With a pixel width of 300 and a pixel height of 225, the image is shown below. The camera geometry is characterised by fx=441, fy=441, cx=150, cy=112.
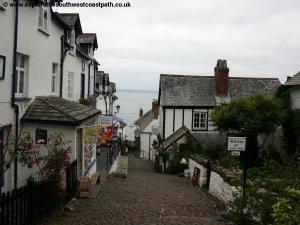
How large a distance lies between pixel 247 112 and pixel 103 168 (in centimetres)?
1130

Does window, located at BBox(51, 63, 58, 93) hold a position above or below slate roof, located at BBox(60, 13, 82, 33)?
below

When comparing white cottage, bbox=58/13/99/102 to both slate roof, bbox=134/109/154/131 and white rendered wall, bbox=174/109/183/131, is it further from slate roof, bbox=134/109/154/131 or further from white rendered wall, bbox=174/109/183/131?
slate roof, bbox=134/109/154/131

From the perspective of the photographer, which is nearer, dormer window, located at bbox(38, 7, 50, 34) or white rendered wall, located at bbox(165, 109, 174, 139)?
dormer window, located at bbox(38, 7, 50, 34)

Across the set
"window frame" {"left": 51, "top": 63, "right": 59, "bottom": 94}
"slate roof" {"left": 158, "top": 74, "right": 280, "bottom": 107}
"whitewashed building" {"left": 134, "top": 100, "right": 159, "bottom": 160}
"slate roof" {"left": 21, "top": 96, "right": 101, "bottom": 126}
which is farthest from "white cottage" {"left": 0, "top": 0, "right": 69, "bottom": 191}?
"whitewashed building" {"left": 134, "top": 100, "right": 159, "bottom": 160}

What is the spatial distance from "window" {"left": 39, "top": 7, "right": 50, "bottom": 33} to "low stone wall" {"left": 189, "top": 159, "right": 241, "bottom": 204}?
319 inches

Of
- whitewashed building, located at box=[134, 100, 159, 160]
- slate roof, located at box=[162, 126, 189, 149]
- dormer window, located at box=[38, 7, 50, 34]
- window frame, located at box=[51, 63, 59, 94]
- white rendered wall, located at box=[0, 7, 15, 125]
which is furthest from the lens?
whitewashed building, located at box=[134, 100, 159, 160]

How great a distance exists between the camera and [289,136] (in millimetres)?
29766

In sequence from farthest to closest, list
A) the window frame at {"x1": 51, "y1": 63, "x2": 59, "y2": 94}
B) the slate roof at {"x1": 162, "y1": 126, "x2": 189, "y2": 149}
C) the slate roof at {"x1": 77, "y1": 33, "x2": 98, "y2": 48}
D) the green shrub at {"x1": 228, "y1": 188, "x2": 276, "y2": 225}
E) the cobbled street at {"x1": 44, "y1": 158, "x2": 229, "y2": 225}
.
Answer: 1. the slate roof at {"x1": 162, "y1": 126, "x2": 189, "y2": 149}
2. the slate roof at {"x1": 77, "y1": 33, "x2": 98, "y2": 48}
3. the window frame at {"x1": 51, "y1": 63, "x2": 59, "y2": 94}
4. the cobbled street at {"x1": 44, "y1": 158, "x2": 229, "y2": 225}
5. the green shrub at {"x1": 228, "y1": 188, "x2": 276, "y2": 225}

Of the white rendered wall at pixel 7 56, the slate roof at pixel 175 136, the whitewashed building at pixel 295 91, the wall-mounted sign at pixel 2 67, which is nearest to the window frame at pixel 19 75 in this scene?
the white rendered wall at pixel 7 56

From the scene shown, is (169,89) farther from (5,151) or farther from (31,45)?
(5,151)

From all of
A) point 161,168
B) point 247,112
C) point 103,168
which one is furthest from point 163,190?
point 161,168

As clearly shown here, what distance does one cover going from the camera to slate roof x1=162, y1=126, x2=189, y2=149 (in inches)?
1233

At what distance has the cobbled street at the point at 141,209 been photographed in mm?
10695

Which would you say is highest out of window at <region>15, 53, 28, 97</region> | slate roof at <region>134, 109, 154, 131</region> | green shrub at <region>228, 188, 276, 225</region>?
window at <region>15, 53, 28, 97</region>
